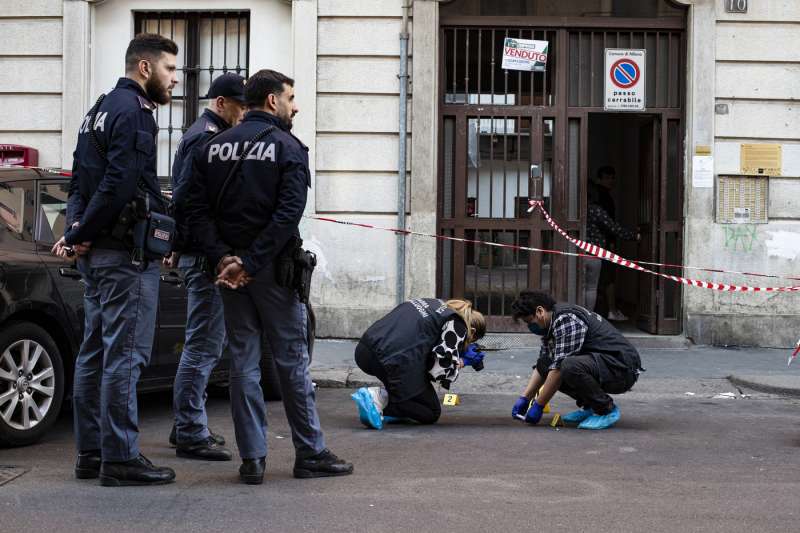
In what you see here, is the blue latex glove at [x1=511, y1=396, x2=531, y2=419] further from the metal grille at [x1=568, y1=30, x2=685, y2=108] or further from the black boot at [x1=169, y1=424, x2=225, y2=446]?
the metal grille at [x1=568, y1=30, x2=685, y2=108]

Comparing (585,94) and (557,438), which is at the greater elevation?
(585,94)

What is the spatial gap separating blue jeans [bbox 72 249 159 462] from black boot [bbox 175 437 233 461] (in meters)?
0.67

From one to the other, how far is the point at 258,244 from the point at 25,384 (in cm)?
187

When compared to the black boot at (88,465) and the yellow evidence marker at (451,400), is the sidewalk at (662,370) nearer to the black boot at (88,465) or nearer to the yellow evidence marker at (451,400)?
the yellow evidence marker at (451,400)

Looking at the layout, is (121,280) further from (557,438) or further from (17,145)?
(17,145)

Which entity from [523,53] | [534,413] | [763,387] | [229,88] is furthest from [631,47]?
[229,88]

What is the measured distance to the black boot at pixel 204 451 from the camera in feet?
18.1

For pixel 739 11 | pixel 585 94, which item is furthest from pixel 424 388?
pixel 739 11

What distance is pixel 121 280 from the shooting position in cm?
481

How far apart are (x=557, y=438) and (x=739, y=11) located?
20.6ft

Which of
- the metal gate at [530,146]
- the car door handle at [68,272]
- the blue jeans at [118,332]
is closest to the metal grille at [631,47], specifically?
the metal gate at [530,146]

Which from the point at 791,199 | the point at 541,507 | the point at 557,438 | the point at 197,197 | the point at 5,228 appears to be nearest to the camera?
the point at 541,507

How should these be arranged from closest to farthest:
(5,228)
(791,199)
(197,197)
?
A: (197,197) < (5,228) < (791,199)

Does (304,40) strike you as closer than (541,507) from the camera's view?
No
